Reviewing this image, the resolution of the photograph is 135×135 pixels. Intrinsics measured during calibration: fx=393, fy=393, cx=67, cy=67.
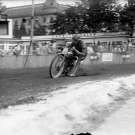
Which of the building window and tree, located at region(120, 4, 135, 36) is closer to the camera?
the building window

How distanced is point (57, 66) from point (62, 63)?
0.27m

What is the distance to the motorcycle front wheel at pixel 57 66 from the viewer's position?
12486mm

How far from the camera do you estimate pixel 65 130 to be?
5.48 m

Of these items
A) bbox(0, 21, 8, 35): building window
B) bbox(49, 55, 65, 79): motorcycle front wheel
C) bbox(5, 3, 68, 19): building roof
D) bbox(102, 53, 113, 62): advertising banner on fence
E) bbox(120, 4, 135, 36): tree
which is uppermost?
bbox(5, 3, 68, 19): building roof

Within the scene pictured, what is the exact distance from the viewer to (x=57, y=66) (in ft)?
42.0

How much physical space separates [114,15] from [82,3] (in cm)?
617

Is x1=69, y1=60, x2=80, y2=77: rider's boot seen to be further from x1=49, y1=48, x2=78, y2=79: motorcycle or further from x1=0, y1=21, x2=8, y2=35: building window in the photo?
x1=0, y1=21, x2=8, y2=35: building window

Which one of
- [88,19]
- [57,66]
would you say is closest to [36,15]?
[88,19]

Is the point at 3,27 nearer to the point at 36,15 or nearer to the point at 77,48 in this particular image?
the point at 77,48

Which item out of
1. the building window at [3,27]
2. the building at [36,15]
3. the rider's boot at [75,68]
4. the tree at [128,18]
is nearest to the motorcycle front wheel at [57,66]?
the rider's boot at [75,68]

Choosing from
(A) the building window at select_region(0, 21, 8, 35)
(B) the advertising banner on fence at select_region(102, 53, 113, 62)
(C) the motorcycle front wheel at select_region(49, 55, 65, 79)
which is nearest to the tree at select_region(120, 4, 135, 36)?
(A) the building window at select_region(0, 21, 8, 35)

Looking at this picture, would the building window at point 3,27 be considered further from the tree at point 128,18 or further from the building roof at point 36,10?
the building roof at point 36,10

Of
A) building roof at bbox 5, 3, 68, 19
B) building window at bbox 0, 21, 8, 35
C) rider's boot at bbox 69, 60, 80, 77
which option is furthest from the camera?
building roof at bbox 5, 3, 68, 19

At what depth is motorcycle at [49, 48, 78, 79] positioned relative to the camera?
1259 centimetres
